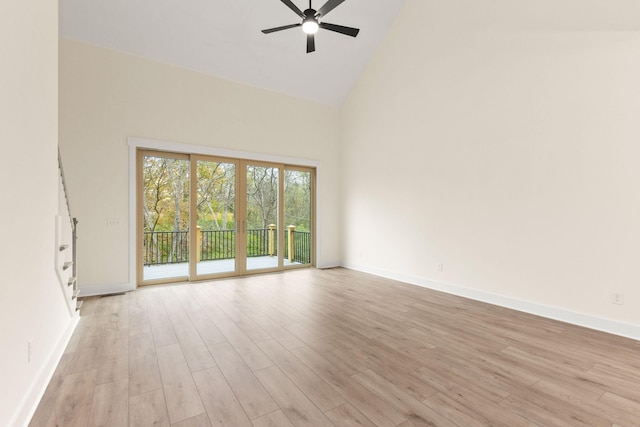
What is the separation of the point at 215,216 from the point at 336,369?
3870 millimetres

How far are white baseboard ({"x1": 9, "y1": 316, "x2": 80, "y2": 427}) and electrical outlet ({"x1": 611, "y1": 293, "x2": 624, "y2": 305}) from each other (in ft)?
16.2

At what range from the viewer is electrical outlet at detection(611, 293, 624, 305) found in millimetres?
2977

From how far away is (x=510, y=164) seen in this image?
381 cm

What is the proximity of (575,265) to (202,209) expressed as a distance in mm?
5402

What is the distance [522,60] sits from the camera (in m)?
3.70

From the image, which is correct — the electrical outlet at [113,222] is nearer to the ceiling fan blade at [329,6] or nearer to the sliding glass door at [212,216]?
the sliding glass door at [212,216]

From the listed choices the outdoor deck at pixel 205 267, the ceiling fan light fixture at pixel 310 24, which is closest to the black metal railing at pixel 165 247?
the outdoor deck at pixel 205 267

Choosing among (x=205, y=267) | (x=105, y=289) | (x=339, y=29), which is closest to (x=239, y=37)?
(x=339, y=29)

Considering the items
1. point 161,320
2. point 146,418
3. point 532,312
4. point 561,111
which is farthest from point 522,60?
point 161,320

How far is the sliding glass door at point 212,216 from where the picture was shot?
4.94 meters

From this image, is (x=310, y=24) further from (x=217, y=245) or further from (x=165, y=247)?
(x=165, y=247)

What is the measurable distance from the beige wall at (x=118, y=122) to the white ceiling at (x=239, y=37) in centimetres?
25

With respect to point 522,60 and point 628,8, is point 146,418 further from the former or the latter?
point 628,8

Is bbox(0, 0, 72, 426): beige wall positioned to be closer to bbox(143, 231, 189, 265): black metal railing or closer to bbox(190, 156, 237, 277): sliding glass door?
bbox(143, 231, 189, 265): black metal railing
